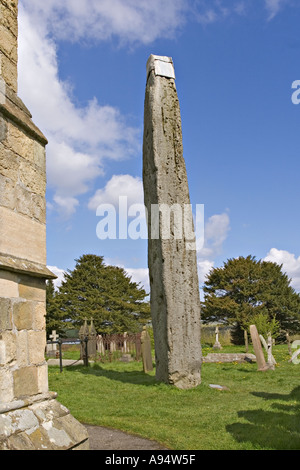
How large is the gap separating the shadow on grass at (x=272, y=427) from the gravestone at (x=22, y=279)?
246 cm

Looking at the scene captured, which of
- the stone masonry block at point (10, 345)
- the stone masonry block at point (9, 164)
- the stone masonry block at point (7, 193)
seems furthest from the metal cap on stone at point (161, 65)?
the stone masonry block at point (10, 345)

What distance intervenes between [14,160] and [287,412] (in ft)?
18.1

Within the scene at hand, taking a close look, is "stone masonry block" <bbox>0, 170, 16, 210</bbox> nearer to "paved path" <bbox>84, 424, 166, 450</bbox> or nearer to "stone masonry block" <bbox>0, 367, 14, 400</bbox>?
"stone masonry block" <bbox>0, 367, 14, 400</bbox>

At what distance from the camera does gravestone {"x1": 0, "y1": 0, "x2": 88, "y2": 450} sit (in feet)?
10.2

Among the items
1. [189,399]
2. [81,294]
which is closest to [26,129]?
[189,399]

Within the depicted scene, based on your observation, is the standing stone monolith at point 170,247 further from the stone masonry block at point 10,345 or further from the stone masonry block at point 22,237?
the stone masonry block at point 10,345

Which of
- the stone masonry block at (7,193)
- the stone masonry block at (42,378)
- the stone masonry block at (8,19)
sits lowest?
the stone masonry block at (42,378)

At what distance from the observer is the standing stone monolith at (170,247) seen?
29.9 feet

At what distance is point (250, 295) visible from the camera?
109ft

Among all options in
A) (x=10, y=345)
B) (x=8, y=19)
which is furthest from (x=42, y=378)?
(x=8, y=19)

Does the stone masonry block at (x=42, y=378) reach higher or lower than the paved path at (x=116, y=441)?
higher

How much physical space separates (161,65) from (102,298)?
92.8 ft

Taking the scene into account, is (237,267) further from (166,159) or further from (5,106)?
(5,106)

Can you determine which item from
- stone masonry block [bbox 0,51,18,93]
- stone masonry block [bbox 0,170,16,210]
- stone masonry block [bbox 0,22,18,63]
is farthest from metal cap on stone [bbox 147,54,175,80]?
stone masonry block [bbox 0,170,16,210]
